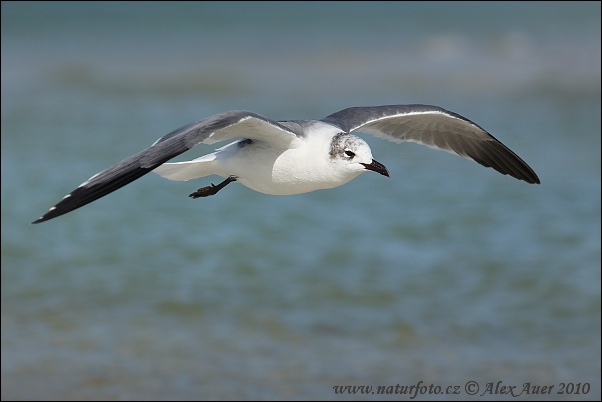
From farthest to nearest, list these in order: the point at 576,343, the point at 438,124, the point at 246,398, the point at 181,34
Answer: the point at 181,34 < the point at 576,343 < the point at 246,398 < the point at 438,124

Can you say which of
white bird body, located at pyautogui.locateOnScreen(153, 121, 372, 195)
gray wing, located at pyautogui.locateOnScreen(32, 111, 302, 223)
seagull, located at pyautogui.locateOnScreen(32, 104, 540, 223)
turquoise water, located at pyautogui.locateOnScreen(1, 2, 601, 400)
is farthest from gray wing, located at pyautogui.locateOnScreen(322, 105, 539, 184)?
turquoise water, located at pyautogui.locateOnScreen(1, 2, 601, 400)

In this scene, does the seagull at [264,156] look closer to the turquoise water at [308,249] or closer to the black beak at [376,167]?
the black beak at [376,167]

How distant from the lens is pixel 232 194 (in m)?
14.3

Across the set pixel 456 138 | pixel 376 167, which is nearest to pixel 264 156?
pixel 376 167

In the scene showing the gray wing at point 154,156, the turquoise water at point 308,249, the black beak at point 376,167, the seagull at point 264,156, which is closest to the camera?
the gray wing at point 154,156

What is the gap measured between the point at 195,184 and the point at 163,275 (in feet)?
9.05

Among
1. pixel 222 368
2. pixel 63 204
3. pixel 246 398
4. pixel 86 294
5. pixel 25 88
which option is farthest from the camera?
pixel 25 88

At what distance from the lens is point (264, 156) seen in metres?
5.58

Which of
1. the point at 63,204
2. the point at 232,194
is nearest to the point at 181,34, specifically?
the point at 232,194

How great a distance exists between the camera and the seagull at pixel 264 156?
183 inches

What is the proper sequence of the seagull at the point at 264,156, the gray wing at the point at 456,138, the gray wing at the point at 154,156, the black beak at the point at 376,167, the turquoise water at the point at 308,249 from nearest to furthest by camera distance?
the gray wing at the point at 154,156 → the seagull at the point at 264,156 → the black beak at the point at 376,167 → the gray wing at the point at 456,138 → the turquoise water at the point at 308,249

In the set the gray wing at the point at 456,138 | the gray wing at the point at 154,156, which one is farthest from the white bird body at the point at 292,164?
the gray wing at the point at 456,138

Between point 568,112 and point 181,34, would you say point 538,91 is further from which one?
point 181,34

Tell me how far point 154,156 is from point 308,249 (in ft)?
25.5
